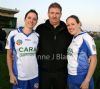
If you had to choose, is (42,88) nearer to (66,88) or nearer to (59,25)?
(66,88)

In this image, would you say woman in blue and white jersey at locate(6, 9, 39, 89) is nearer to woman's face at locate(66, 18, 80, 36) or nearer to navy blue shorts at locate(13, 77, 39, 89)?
navy blue shorts at locate(13, 77, 39, 89)

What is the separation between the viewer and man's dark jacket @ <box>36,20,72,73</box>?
16.1 ft

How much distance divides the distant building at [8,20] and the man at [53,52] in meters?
12.8

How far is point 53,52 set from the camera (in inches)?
193

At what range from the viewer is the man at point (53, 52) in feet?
16.1

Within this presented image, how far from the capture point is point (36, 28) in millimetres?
5086

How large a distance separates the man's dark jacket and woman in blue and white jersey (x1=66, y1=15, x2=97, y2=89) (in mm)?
241

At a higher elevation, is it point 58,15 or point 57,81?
point 58,15

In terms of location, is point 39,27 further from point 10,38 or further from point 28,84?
point 28,84

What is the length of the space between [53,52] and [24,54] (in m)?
0.54

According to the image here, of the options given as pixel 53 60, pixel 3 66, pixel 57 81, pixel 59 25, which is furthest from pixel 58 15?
pixel 3 66

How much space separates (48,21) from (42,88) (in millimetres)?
1136

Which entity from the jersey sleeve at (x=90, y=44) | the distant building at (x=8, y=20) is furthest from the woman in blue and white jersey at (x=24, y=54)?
the distant building at (x=8, y=20)

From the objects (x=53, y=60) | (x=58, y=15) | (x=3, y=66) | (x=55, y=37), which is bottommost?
(x=3, y=66)
